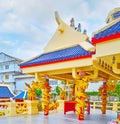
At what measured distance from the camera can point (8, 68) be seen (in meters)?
41.8

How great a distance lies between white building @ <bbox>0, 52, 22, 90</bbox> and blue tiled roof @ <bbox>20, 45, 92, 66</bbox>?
2823cm

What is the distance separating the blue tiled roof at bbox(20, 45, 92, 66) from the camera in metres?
10.3

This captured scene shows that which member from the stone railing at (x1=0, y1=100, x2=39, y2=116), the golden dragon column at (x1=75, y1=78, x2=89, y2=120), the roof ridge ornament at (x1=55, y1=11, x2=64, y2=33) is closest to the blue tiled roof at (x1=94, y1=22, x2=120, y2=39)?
the golden dragon column at (x1=75, y1=78, x2=89, y2=120)

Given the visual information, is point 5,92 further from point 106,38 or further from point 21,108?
point 106,38

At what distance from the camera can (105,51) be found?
23.0 feet

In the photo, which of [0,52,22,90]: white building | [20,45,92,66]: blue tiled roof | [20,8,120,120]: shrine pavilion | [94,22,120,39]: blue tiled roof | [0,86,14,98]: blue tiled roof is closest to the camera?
[94,22,120,39]: blue tiled roof

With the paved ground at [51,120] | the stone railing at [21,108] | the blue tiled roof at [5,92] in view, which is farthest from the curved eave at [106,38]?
the blue tiled roof at [5,92]

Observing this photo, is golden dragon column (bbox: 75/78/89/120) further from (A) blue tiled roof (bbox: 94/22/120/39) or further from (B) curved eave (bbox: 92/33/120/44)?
(A) blue tiled roof (bbox: 94/22/120/39)

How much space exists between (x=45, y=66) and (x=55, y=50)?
1120 mm

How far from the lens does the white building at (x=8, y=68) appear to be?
134ft

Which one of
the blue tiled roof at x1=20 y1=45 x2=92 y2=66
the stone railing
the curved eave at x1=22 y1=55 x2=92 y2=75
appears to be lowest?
the stone railing

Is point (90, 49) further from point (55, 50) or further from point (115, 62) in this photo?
point (55, 50)

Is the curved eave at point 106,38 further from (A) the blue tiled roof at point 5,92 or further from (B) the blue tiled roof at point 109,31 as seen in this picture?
(A) the blue tiled roof at point 5,92

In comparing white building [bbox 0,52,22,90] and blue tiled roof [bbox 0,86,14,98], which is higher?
white building [bbox 0,52,22,90]
